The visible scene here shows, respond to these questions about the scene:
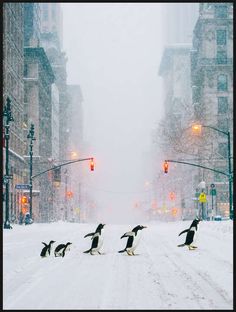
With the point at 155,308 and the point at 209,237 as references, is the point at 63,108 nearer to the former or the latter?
the point at 209,237

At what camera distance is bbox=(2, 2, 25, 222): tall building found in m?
65.3

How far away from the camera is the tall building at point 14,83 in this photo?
65.3m

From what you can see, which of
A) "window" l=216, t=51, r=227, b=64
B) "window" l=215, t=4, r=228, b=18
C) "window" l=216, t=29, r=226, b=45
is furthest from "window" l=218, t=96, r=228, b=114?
"window" l=215, t=4, r=228, b=18

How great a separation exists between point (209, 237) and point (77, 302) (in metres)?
19.3

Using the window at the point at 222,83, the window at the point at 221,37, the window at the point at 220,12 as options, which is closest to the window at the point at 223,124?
the window at the point at 222,83

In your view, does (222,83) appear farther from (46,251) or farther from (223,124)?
(46,251)

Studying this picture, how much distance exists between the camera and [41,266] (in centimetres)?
1566

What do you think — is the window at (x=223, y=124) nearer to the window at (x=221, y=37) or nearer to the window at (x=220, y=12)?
the window at (x=221, y=37)

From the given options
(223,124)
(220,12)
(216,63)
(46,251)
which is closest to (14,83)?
(223,124)

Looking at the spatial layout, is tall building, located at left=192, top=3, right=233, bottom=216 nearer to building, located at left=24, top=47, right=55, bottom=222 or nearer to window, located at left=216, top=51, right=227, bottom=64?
window, located at left=216, top=51, right=227, bottom=64

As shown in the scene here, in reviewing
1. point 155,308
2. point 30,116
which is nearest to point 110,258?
point 155,308

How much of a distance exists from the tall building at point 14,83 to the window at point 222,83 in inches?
1480

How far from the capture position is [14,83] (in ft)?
232

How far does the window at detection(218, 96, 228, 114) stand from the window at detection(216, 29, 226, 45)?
9600 mm
